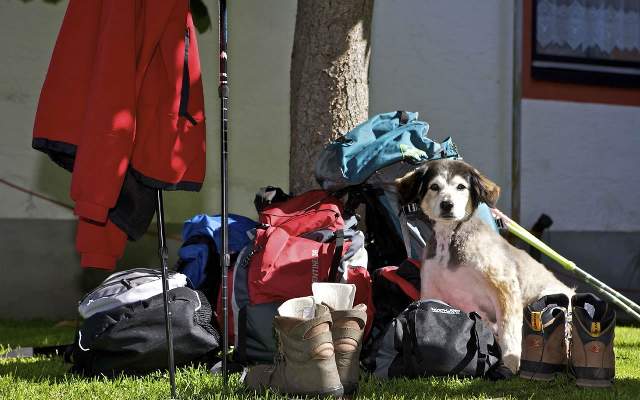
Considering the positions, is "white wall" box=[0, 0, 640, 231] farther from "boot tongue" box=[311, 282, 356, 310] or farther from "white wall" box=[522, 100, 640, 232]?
"boot tongue" box=[311, 282, 356, 310]

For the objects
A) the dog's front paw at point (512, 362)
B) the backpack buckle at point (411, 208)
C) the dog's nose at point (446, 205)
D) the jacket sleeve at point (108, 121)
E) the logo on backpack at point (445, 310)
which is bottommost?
the dog's front paw at point (512, 362)

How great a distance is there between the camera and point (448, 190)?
4.05 metres

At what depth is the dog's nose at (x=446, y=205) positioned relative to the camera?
399 centimetres

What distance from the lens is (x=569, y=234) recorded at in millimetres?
8586

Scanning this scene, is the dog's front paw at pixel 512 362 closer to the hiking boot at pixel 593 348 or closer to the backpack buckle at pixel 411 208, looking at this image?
the hiking boot at pixel 593 348

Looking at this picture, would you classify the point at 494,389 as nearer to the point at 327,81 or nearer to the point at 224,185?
the point at 224,185

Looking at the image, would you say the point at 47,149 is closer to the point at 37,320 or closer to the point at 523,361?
the point at 523,361

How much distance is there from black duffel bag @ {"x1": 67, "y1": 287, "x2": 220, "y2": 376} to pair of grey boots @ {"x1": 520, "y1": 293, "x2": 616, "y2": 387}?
1.65 meters

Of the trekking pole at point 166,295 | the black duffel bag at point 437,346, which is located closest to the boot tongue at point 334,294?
the black duffel bag at point 437,346

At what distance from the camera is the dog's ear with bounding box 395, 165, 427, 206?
419cm

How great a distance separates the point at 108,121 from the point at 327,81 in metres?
2.16

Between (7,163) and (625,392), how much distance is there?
6.01m

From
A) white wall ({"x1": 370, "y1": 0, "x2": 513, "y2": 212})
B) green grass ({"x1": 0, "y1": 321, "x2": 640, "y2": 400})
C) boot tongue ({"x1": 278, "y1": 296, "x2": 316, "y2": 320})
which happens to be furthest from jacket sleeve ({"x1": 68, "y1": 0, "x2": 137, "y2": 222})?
white wall ({"x1": 370, "y1": 0, "x2": 513, "y2": 212})

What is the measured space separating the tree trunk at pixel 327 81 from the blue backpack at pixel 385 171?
426 mm
